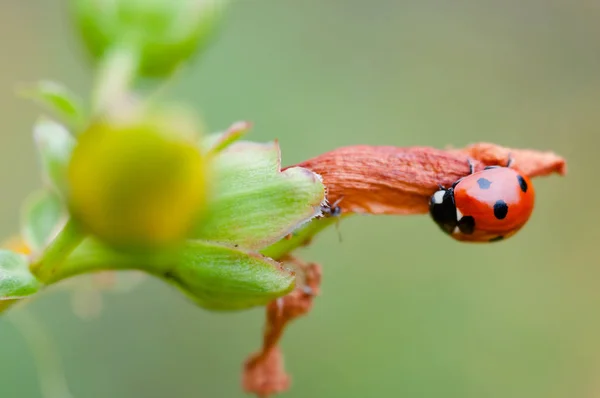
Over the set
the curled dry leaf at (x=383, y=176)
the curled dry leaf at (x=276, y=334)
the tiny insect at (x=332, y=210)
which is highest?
the curled dry leaf at (x=383, y=176)

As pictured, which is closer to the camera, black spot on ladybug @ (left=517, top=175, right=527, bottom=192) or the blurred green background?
black spot on ladybug @ (left=517, top=175, right=527, bottom=192)

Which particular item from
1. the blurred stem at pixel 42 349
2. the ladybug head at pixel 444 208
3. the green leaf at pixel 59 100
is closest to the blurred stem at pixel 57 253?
the green leaf at pixel 59 100

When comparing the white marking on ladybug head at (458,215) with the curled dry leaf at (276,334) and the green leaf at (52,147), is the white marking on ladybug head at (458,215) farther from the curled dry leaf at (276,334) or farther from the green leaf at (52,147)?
the green leaf at (52,147)

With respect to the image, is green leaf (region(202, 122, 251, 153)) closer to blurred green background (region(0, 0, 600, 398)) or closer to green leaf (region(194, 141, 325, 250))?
green leaf (region(194, 141, 325, 250))

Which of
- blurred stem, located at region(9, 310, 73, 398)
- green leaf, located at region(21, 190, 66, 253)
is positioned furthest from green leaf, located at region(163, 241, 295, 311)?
blurred stem, located at region(9, 310, 73, 398)

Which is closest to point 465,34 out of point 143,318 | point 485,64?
point 485,64

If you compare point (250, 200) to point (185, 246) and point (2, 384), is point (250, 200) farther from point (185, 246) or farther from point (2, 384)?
point (2, 384)

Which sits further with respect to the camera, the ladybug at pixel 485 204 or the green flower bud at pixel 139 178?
the ladybug at pixel 485 204

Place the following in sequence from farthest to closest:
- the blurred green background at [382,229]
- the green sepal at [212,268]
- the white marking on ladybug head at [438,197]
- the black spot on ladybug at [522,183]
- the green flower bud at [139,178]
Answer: the blurred green background at [382,229], the black spot on ladybug at [522,183], the white marking on ladybug head at [438,197], the green sepal at [212,268], the green flower bud at [139,178]
